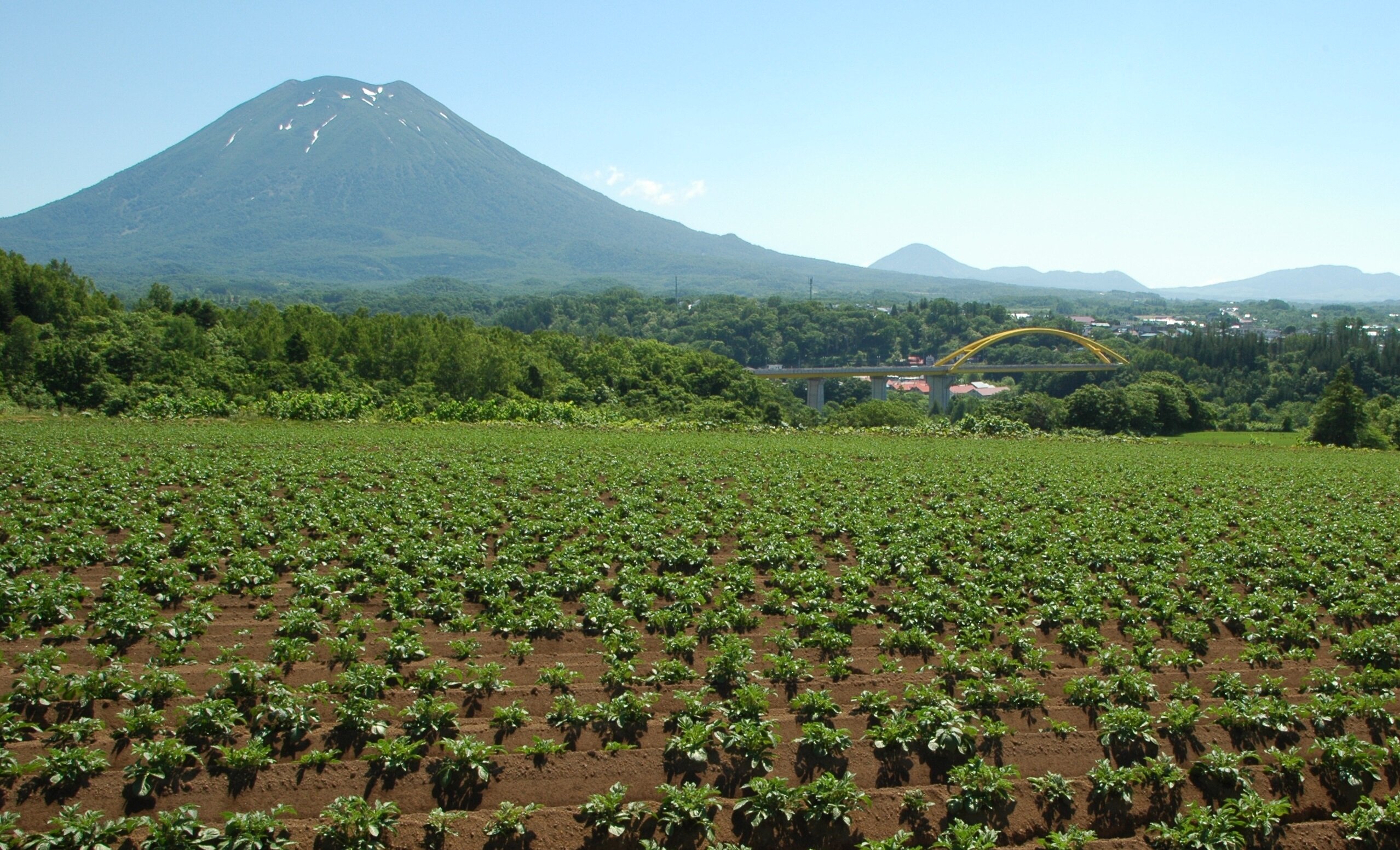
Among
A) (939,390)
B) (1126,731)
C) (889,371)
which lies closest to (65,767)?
(1126,731)

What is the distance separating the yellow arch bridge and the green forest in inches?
104

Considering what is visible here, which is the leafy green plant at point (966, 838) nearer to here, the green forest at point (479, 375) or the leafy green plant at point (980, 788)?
the leafy green plant at point (980, 788)

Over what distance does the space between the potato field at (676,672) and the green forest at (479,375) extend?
1259 inches

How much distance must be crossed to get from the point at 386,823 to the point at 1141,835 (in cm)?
669

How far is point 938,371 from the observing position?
102688 mm

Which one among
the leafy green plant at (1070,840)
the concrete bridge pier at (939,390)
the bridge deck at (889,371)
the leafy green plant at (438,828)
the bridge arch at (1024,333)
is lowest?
the concrete bridge pier at (939,390)

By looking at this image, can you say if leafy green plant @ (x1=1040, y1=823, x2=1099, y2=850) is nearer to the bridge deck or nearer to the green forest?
the green forest

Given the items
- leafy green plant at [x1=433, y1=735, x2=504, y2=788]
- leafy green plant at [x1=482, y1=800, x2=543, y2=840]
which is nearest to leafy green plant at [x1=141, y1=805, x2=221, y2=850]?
leafy green plant at [x1=433, y1=735, x2=504, y2=788]

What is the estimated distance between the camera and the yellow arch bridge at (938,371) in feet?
327

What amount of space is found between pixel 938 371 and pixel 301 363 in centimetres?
7136

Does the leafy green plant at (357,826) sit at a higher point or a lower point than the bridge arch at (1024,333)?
lower

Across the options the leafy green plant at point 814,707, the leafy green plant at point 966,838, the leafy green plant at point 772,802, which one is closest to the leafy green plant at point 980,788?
the leafy green plant at point 966,838

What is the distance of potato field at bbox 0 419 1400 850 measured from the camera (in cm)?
775

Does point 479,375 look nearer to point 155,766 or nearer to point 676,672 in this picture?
point 676,672
